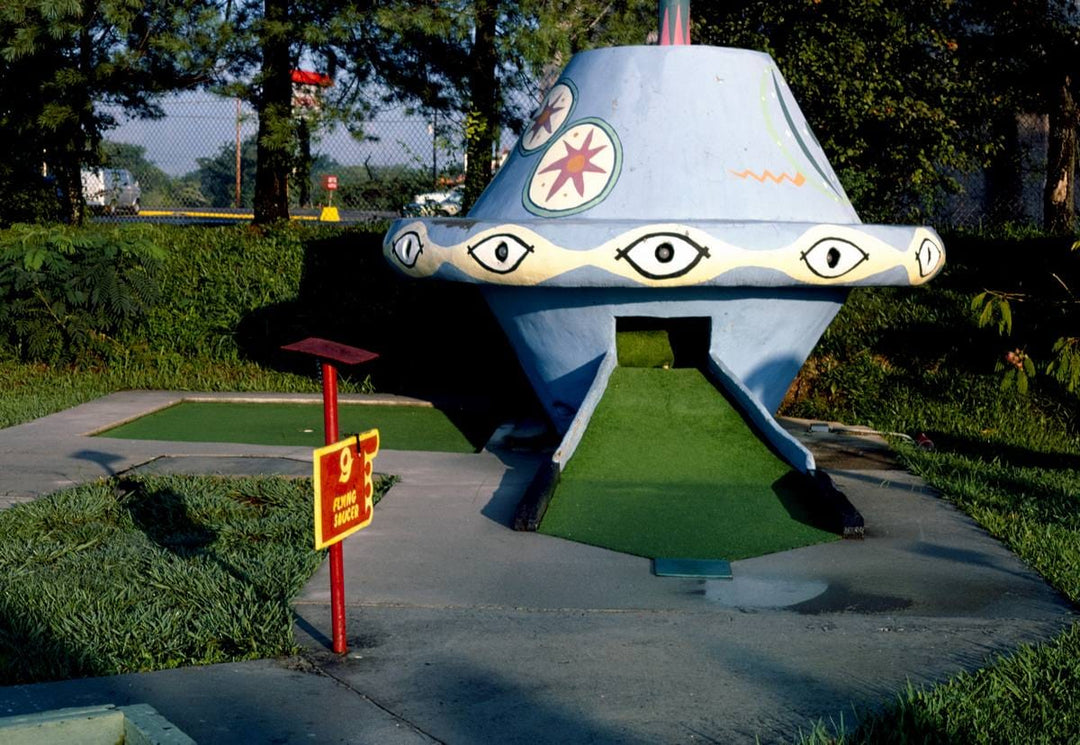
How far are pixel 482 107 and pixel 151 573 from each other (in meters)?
7.48

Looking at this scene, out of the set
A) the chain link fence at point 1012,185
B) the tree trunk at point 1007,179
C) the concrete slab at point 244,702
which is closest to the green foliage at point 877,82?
the tree trunk at point 1007,179

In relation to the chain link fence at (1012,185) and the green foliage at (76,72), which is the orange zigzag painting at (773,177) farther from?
the chain link fence at (1012,185)

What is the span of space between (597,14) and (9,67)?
535 centimetres

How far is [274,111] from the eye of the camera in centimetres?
1109

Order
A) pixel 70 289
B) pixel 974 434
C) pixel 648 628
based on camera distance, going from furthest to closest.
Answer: pixel 70 289
pixel 974 434
pixel 648 628

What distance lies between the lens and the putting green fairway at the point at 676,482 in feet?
17.0

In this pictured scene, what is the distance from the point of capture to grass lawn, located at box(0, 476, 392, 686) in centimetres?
A: 384

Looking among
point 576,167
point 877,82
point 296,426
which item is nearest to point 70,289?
point 296,426

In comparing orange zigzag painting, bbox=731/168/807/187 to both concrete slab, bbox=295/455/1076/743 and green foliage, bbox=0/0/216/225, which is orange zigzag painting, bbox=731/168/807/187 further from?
green foliage, bbox=0/0/216/225

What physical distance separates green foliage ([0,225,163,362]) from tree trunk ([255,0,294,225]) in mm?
1803

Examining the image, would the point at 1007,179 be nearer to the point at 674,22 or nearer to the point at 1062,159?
the point at 1062,159

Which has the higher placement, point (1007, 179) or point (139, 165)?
point (139, 165)

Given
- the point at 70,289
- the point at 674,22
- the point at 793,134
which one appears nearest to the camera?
the point at 793,134

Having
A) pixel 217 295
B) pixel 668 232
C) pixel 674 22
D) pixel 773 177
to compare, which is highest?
pixel 674 22
